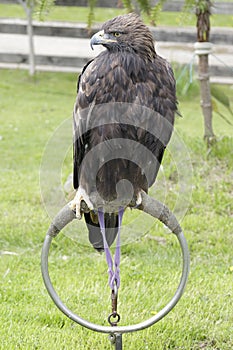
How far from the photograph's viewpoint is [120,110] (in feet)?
9.25

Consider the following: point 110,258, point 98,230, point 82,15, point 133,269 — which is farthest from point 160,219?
point 82,15

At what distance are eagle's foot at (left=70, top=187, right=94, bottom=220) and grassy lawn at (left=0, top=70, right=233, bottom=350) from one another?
0.38 m

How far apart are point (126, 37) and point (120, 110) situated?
0.33 metres

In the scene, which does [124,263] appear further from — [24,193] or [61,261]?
[24,193]

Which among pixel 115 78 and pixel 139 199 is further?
pixel 139 199

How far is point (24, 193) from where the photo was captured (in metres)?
5.51

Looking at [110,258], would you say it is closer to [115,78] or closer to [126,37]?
[115,78]

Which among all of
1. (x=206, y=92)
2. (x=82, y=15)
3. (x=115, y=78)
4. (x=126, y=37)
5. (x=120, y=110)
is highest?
(x=126, y=37)

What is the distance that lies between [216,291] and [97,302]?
0.73m

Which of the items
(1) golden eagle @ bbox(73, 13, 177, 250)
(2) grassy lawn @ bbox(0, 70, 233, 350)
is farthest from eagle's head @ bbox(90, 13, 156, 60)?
(2) grassy lawn @ bbox(0, 70, 233, 350)

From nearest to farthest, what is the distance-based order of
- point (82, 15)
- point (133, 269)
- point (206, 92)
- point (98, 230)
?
point (98, 230) → point (133, 269) → point (206, 92) → point (82, 15)

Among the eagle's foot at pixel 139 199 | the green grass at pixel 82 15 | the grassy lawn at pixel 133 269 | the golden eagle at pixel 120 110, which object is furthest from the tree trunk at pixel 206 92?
the green grass at pixel 82 15

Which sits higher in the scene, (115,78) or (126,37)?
(126,37)

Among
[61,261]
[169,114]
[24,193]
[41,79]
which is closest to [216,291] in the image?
[61,261]
